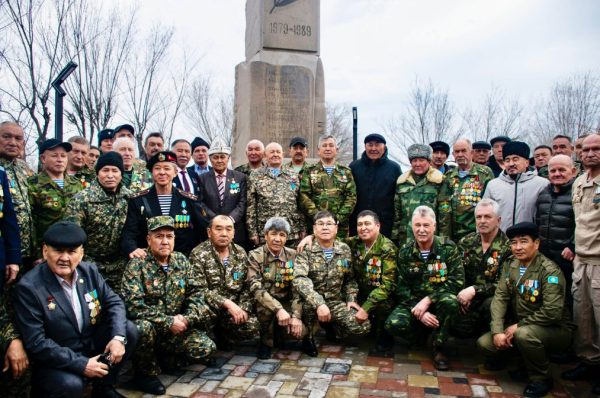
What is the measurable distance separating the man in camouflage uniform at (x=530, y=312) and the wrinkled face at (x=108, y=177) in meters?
3.40

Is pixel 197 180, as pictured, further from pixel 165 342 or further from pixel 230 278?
pixel 165 342

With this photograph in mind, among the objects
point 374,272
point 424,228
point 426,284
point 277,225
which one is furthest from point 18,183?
point 426,284

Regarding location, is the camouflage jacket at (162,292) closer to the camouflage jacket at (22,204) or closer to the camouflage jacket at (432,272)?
the camouflage jacket at (22,204)

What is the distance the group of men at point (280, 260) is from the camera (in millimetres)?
3457

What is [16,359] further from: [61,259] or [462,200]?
[462,200]

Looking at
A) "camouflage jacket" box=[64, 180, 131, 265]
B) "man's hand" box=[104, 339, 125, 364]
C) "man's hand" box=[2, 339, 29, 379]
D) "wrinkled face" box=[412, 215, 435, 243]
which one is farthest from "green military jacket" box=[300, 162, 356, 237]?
"man's hand" box=[2, 339, 29, 379]

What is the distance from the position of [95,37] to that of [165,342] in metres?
10.0

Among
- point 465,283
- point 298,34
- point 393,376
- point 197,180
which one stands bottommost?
point 393,376

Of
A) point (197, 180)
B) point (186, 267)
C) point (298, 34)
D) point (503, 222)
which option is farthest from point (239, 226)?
point (298, 34)

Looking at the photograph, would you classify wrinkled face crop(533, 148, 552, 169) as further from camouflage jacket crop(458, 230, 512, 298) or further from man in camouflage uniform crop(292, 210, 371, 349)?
man in camouflage uniform crop(292, 210, 371, 349)

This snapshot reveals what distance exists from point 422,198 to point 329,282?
4.48ft

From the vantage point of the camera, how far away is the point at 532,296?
4.00m

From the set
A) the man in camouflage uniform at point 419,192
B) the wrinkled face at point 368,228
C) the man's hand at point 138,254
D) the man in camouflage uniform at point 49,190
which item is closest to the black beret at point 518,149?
the man in camouflage uniform at point 419,192

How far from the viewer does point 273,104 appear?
895 cm
